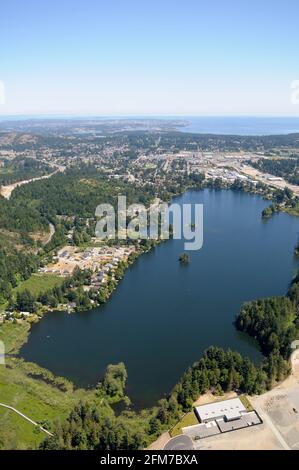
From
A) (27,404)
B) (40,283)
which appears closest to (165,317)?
(27,404)

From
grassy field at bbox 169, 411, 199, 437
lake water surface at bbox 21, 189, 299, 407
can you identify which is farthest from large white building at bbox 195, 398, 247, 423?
A: lake water surface at bbox 21, 189, 299, 407

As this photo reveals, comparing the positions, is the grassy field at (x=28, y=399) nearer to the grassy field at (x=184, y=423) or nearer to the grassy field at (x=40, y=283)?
the grassy field at (x=184, y=423)

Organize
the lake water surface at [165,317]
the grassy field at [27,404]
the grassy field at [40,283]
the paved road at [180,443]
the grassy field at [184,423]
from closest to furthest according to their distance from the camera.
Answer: the paved road at [180,443], the grassy field at [27,404], the grassy field at [184,423], the lake water surface at [165,317], the grassy field at [40,283]

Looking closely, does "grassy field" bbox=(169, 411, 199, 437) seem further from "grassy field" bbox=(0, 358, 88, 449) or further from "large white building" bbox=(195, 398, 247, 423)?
"grassy field" bbox=(0, 358, 88, 449)

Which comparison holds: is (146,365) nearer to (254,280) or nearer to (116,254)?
(254,280)

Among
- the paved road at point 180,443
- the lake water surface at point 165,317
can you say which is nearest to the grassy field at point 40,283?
the lake water surface at point 165,317
